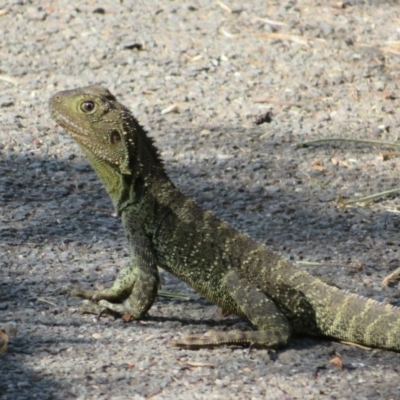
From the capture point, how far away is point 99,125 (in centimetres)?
591

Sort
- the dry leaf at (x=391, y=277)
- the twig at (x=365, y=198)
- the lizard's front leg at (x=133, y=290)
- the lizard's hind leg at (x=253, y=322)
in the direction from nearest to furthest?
the lizard's hind leg at (x=253, y=322) < the lizard's front leg at (x=133, y=290) < the dry leaf at (x=391, y=277) < the twig at (x=365, y=198)

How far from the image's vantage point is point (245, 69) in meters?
9.94

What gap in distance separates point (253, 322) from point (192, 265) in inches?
23.1

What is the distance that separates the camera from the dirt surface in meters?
5.04

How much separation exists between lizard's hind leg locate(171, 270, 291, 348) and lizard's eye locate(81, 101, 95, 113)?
142 cm

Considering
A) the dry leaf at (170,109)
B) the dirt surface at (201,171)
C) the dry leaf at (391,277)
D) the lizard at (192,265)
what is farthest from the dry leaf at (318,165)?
the lizard at (192,265)

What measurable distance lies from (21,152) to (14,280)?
2.46 meters

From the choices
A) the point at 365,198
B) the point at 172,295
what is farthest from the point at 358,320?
the point at 365,198

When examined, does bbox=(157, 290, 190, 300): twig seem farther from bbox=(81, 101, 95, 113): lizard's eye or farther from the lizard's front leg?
bbox=(81, 101, 95, 113): lizard's eye

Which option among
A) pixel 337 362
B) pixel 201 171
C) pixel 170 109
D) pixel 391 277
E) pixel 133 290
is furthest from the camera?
pixel 170 109

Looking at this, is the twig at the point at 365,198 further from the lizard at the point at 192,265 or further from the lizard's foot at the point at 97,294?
the lizard's foot at the point at 97,294

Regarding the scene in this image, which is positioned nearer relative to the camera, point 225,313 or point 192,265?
point 192,265

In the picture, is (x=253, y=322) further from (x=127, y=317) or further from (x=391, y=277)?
(x=391, y=277)

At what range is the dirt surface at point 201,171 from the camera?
16.5 ft
